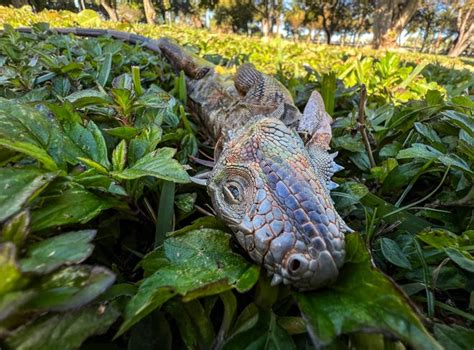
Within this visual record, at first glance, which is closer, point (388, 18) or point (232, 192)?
point (232, 192)

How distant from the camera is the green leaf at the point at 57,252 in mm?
656

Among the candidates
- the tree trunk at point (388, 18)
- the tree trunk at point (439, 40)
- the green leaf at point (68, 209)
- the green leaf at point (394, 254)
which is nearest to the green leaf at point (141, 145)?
the green leaf at point (68, 209)

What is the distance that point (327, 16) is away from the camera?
46125mm

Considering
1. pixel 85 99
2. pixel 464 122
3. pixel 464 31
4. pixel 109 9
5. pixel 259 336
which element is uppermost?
pixel 85 99

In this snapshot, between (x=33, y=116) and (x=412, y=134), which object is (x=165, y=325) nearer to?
(x=33, y=116)

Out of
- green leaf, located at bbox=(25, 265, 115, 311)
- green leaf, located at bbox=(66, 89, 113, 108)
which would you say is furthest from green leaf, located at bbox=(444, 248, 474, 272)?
green leaf, located at bbox=(66, 89, 113, 108)

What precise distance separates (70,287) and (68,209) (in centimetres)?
27

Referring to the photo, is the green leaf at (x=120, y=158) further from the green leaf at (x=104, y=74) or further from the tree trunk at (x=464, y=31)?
the tree trunk at (x=464, y=31)

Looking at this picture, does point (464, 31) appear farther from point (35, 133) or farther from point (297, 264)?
point (35, 133)

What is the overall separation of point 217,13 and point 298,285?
5606cm

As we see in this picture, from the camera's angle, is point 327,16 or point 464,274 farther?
point 327,16

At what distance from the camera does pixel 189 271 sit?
0.85 m

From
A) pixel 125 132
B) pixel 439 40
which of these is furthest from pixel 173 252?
pixel 439 40

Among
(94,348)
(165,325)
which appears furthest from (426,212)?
(94,348)
